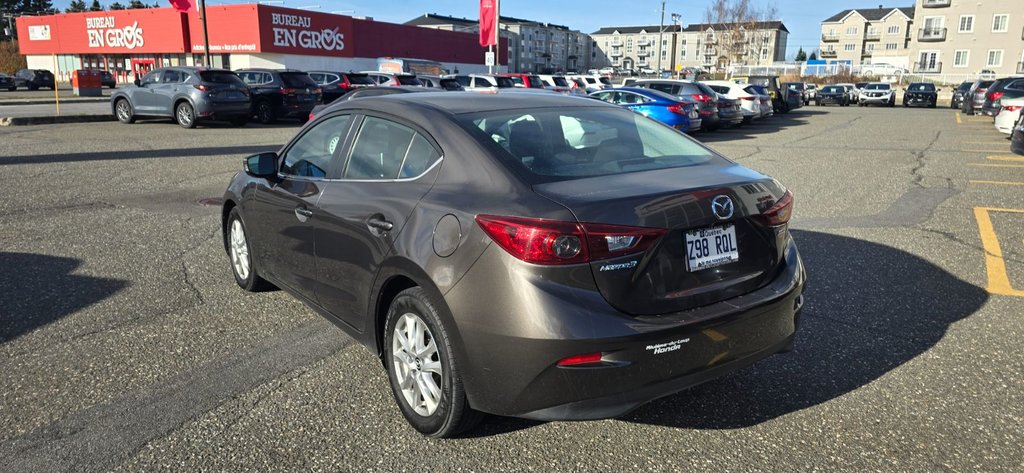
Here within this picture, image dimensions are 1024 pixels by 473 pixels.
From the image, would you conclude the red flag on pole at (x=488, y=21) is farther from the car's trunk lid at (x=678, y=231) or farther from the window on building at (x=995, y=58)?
the window on building at (x=995, y=58)

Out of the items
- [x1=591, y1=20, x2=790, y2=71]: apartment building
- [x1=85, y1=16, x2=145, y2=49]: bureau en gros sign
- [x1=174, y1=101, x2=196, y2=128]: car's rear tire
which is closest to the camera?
[x1=174, y1=101, x2=196, y2=128]: car's rear tire

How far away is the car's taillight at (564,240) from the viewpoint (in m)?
2.60

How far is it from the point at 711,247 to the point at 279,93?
20142 millimetres

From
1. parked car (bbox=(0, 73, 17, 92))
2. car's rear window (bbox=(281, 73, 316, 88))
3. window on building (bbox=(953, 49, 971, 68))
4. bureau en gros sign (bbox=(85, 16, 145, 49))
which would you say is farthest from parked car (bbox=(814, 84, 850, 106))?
parked car (bbox=(0, 73, 17, 92))

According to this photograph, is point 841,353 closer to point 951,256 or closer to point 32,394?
point 951,256

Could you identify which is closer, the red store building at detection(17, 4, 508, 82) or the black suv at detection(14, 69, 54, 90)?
the black suv at detection(14, 69, 54, 90)

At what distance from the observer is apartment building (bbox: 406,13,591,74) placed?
120 metres

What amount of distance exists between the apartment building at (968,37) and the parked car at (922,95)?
37102mm

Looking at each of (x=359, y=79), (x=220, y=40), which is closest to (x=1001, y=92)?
(x=359, y=79)

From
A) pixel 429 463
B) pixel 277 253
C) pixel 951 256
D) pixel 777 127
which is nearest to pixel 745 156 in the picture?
pixel 951 256

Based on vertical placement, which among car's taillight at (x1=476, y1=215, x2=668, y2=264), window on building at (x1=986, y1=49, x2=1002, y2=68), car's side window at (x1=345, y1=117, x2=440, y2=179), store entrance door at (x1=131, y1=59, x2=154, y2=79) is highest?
window on building at (x1=986, y1=49, x2=1002, y2=68)

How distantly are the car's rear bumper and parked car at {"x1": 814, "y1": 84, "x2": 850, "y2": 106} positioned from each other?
46.2m

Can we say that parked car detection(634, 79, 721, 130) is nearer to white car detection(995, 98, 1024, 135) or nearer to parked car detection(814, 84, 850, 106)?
white car detection(995, 98, 1024, 135)

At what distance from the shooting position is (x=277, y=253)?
434cm
